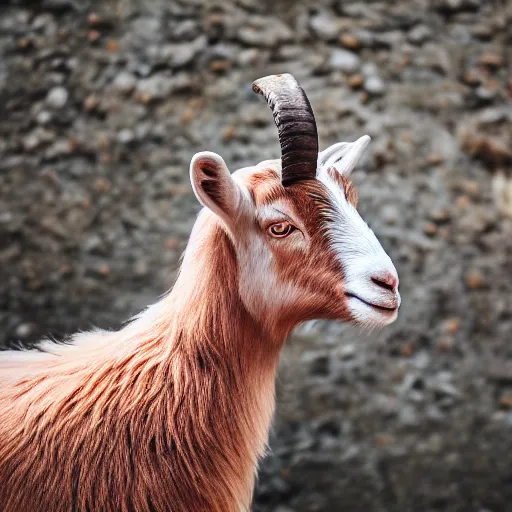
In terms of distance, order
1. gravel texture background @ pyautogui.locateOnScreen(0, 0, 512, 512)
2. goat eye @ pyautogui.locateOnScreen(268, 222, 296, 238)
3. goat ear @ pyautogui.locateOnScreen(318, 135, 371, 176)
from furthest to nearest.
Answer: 1. gravel texture background @ pyautogui.locateOnScreen(0, 0, 512, 512)
2. goat ear @ pyautogui.locateOnScreen(318, 135, 371, 176)
3. goat eye @ pyautogui.locateOnScreen(268, 222, 296, 238)

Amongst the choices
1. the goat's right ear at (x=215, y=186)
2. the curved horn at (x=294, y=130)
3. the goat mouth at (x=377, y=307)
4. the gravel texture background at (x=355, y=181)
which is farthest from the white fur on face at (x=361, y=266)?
the gravel texture background at (x=355, y=181)

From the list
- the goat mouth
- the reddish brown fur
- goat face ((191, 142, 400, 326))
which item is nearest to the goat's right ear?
goat face ((191, 142, 400, 326))

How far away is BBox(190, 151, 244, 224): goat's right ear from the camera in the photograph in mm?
2256

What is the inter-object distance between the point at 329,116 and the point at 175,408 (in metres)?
3.76

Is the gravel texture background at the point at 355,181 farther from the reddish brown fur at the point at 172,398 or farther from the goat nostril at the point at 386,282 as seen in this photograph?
the goat nostril at the point at 386,282

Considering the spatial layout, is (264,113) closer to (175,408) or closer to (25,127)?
(25,127)

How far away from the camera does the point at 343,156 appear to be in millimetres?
2664

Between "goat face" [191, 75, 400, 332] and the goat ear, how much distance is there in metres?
0.07

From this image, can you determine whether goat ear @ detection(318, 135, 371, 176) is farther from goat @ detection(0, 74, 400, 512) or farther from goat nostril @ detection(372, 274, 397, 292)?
goat nostril @ detection(372, 274, 397, 292)

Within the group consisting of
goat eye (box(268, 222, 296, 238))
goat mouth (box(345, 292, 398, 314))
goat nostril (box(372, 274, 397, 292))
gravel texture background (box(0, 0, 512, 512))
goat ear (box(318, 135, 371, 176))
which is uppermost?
goat ear (box(318, 135, 371, 176))

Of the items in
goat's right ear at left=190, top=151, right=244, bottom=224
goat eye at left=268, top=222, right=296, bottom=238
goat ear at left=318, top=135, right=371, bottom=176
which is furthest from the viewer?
goat ear at left=318, top=135, right=371, bottom=176

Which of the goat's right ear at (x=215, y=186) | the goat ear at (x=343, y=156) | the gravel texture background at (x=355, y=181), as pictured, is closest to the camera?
the goat's right ear at (x=215, y=186)

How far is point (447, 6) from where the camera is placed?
601 cm

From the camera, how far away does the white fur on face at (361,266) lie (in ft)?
7.58
